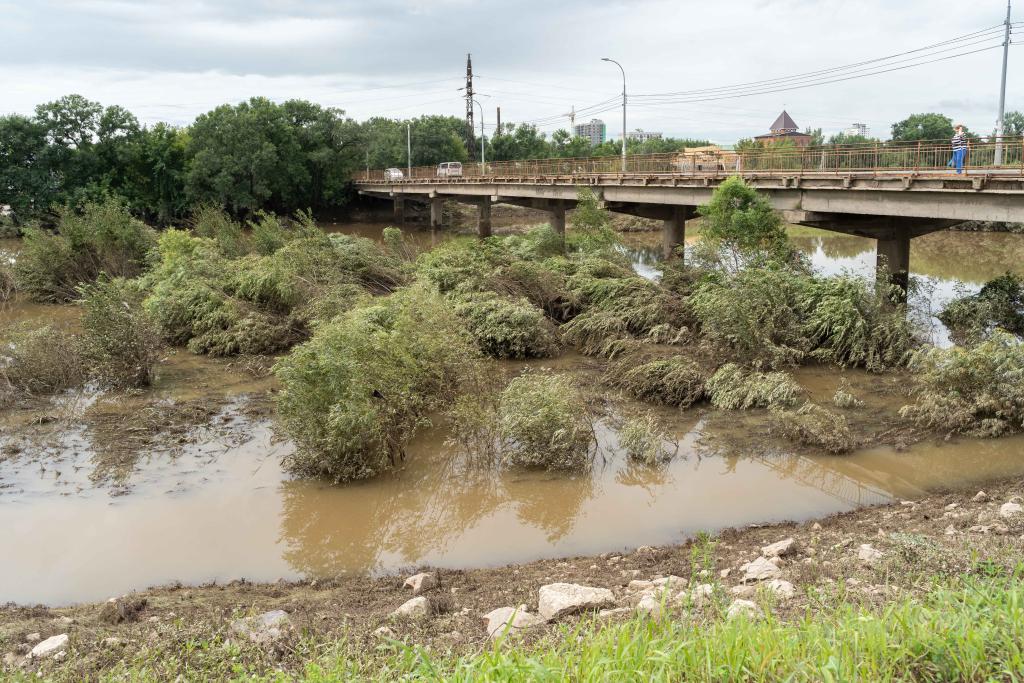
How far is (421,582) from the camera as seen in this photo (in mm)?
9055

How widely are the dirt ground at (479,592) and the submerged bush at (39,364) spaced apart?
10.6 metres

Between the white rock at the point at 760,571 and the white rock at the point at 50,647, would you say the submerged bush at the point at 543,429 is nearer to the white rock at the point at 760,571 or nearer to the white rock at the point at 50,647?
the white rock at the point at 760,571

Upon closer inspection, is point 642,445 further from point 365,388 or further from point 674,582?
point 674,582

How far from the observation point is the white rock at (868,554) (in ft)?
25.5

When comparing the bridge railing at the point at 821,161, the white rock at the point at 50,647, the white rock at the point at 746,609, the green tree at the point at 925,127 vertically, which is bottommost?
the white rock at the point at 50,647

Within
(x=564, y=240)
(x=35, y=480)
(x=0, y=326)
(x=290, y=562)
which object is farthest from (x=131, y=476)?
(x=564, y=240)

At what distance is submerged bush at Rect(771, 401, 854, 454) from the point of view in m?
13.7

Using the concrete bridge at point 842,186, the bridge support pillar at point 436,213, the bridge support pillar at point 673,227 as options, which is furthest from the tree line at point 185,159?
the bridge support pillar at point 673,227

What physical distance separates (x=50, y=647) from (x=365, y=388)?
6.52m

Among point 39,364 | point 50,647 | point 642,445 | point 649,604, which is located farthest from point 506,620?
point 39,364

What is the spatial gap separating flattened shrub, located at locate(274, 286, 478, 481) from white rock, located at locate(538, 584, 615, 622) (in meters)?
5.53

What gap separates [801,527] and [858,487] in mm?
2339

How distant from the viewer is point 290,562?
1062 centimetres

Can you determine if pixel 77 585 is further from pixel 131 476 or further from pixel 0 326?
pixel 0 326
